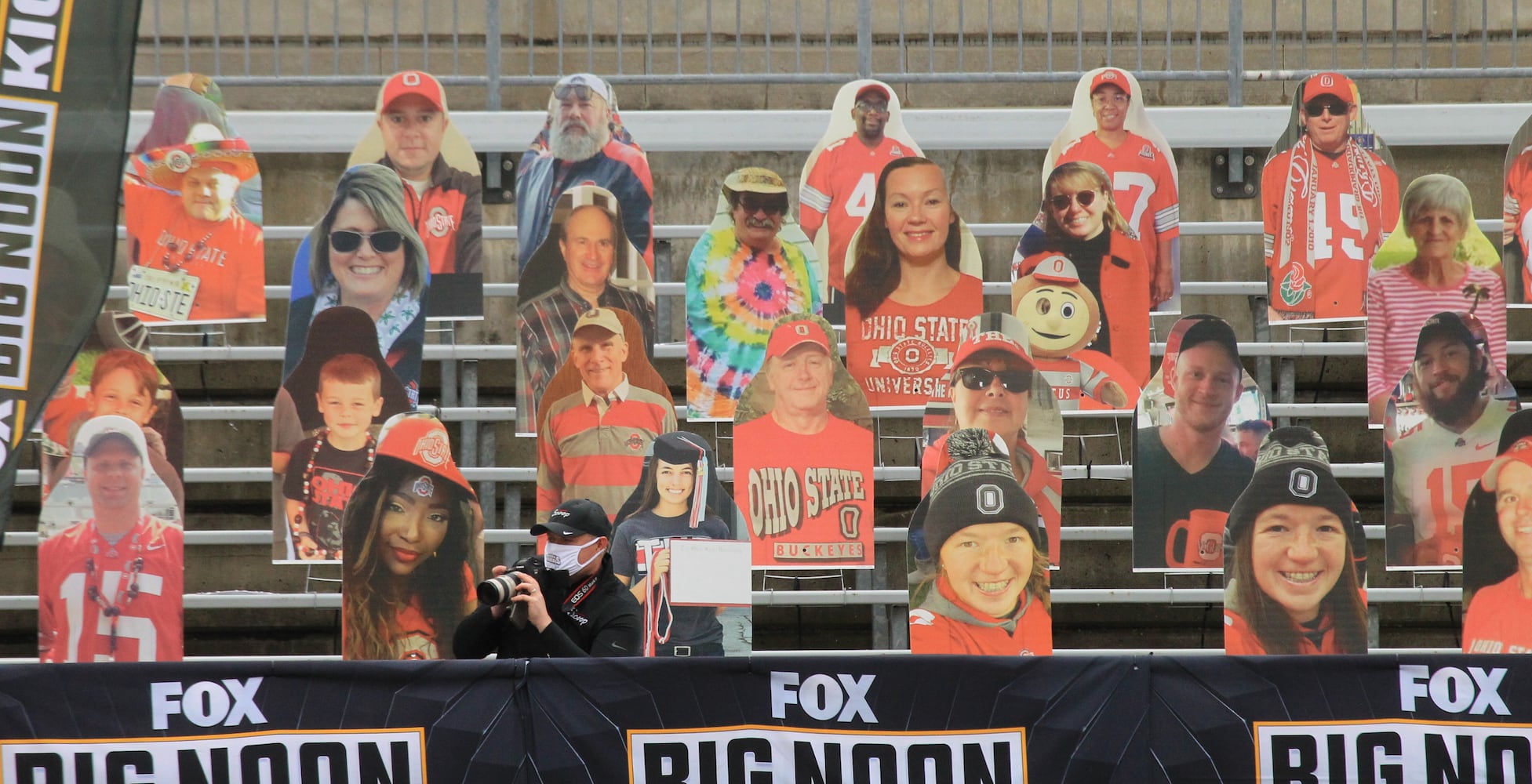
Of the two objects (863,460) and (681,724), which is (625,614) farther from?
(863,460)

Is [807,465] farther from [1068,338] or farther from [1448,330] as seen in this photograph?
[1448,330]

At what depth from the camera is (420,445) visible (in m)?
4.81

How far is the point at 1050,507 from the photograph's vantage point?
4992 millimetres

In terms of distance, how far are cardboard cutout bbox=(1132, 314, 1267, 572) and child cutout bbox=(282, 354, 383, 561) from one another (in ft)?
7.55

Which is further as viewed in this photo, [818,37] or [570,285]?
[818,37]

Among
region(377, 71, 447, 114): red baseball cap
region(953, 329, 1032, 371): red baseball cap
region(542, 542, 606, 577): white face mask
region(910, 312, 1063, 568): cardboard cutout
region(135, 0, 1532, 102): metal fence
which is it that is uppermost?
region(135, 0, 1532, 102): metal fence

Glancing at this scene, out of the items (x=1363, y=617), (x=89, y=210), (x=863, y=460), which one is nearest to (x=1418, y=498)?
(x=1363, y=617)

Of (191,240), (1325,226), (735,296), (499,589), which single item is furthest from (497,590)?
(1325,226)

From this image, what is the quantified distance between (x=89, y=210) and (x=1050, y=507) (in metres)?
3.10

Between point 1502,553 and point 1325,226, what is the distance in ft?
4.10

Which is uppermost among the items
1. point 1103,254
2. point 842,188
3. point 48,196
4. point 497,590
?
point 842,188

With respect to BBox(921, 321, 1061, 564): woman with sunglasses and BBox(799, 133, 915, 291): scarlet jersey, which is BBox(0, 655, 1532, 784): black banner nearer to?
BBox(921, 321, 1061, 564): woman with sunglasses

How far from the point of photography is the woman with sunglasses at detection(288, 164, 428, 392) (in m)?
5.30

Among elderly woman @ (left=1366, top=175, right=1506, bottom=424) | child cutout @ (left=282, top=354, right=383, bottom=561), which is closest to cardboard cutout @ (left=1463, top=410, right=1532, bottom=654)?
elderly woman @ (left=1366, top=175, right=1506, bottom=424)
